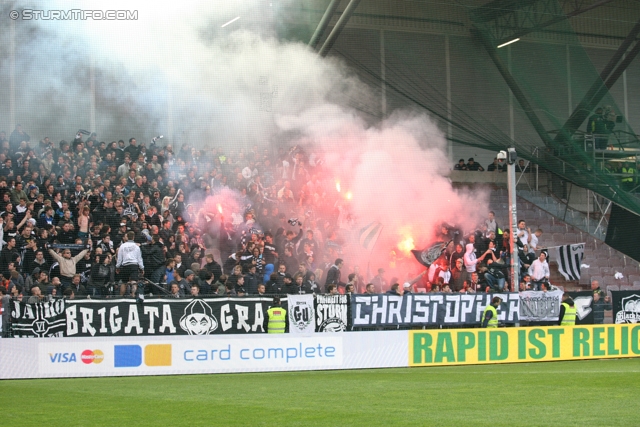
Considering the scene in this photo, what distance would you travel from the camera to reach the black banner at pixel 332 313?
14.6 metres

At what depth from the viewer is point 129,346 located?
1269 cm

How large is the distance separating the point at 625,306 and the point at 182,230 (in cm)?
866

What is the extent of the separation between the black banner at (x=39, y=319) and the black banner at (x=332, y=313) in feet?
13.3

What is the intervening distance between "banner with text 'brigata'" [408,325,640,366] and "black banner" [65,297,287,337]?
8.08 ft

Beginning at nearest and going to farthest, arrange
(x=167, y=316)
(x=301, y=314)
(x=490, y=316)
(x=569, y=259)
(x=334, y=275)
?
(x=167, y=316)
(x=301, y=314)
(x=490, y=316)
(x=334, y=275)
(x=569, y=259)

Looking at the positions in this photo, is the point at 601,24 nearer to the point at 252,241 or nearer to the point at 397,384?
the point at 252,241

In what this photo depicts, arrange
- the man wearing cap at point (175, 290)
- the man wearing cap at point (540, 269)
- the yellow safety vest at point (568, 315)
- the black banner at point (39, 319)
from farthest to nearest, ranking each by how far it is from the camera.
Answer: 1. the man wearing cap at point (540, 269)
2. the yellow safety vest at point (568, 315)
3. the man wearing cap at point (175, 290)
4. the black banner at point (39, 319)

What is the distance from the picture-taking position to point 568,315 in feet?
52.2

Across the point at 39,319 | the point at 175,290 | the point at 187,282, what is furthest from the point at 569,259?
the point at 39,319

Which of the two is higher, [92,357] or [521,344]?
[92,357]

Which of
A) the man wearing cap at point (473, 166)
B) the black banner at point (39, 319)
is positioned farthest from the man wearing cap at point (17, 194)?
the man wearing cap at point (473, 166)

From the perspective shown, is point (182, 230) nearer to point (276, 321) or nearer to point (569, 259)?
point (276, 321)

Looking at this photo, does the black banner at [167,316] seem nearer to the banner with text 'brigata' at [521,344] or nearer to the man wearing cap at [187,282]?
the man wearing cap at [187,282]

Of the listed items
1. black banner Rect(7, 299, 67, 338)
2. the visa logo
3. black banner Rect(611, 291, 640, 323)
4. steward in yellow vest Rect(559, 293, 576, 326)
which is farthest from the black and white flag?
the visa logo
